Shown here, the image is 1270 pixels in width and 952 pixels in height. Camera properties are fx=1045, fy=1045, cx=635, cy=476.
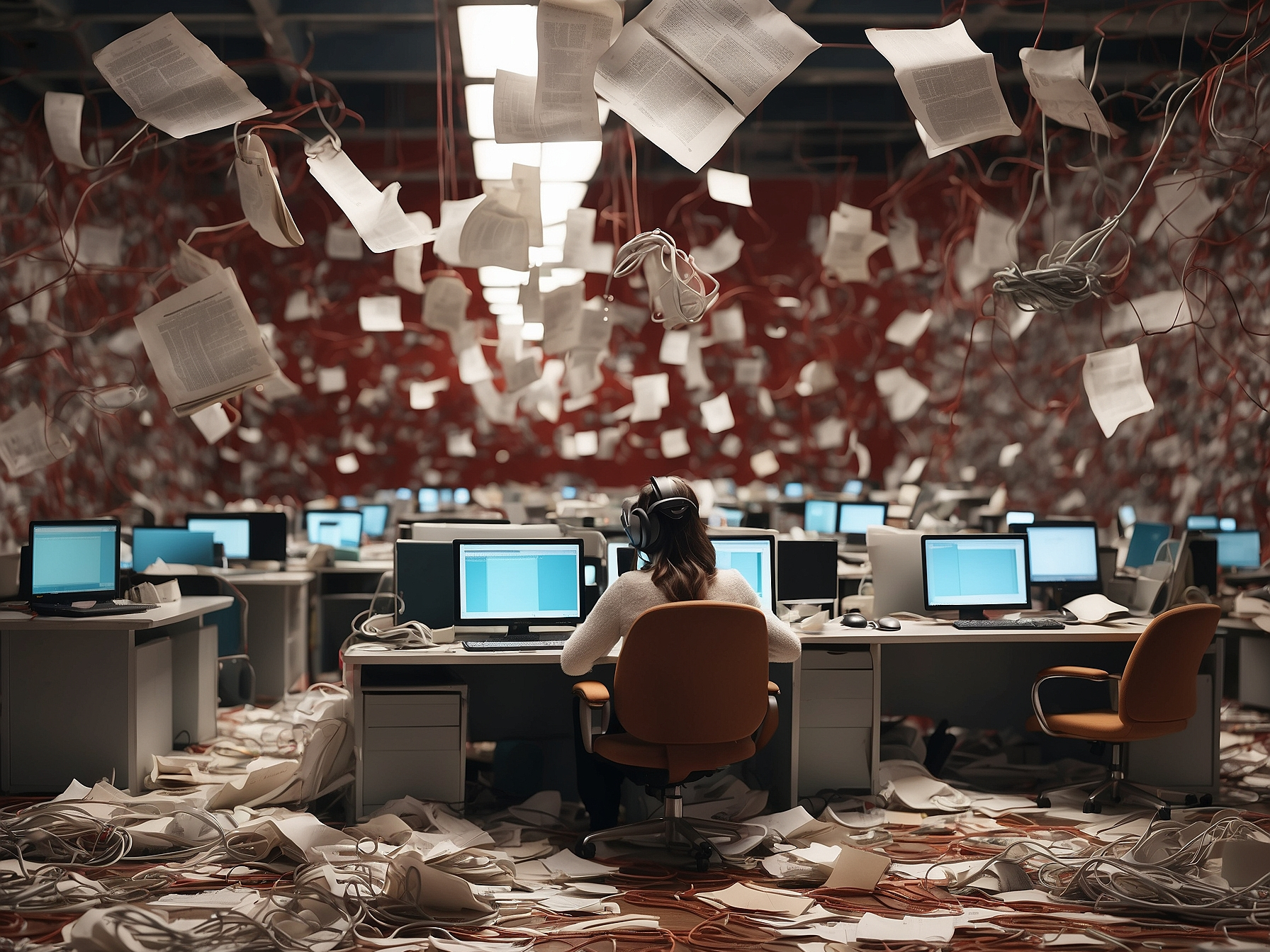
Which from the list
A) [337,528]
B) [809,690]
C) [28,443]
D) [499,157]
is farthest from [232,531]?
[809,690]

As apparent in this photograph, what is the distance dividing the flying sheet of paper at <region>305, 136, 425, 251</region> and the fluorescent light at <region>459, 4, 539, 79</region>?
4.00ft

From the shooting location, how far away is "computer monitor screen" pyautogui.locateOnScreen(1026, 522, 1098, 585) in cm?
473

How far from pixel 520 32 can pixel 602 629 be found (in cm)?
289

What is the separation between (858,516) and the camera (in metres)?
8.08

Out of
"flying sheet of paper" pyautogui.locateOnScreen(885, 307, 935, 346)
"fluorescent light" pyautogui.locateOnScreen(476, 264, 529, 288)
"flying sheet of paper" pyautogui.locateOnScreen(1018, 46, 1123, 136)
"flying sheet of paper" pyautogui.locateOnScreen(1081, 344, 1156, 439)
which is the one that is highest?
"fluorescent light" pyautogui.locateOnScreen(476, 264, 529, 288)

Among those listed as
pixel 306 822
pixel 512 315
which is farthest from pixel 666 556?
pixel 512 315

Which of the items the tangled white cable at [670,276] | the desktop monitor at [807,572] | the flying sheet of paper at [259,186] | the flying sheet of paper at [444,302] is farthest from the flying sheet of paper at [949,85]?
the flying sheet of paper at [444,302]

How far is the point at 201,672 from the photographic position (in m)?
4.96

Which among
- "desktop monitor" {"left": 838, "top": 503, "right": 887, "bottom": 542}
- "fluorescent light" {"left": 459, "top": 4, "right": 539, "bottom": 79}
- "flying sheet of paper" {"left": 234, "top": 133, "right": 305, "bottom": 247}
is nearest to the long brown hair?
"flying sheet of paper" {"left": 234, "top": 133, "right": 305, "bottom": 247}

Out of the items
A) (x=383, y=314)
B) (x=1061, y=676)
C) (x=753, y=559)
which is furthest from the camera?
(x=383, y=314)

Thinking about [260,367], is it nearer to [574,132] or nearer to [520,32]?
[574,132]

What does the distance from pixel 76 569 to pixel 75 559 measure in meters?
0.04

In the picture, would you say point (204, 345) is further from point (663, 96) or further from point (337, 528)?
point (337, 528)

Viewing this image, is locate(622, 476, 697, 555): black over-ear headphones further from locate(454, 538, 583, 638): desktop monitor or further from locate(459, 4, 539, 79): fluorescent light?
locate(459, 4, 539, 79): fluorescent light
